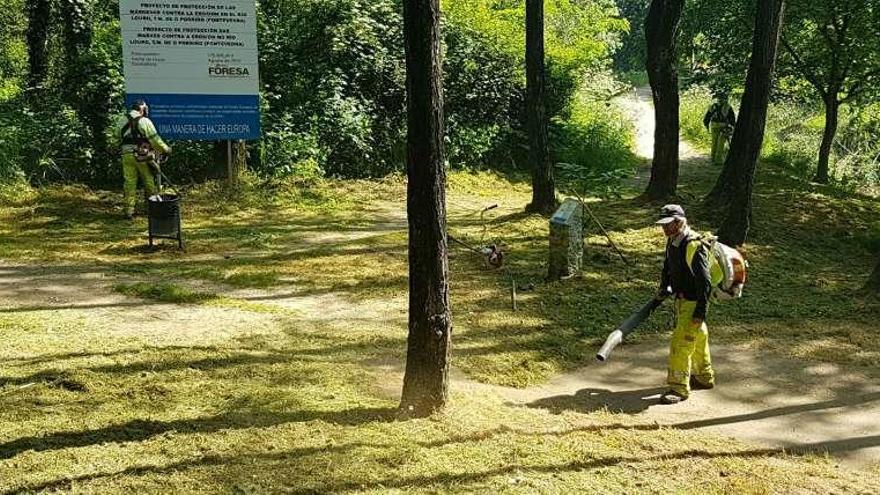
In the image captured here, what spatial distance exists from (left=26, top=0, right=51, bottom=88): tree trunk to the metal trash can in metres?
7.41

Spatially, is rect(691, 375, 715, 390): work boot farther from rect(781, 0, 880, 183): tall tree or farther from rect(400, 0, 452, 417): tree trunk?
rect(781, 0, 880, 183): tall tree

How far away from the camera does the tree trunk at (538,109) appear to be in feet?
44.4

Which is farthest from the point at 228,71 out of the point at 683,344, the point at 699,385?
the point at 699,385

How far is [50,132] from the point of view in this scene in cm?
1436

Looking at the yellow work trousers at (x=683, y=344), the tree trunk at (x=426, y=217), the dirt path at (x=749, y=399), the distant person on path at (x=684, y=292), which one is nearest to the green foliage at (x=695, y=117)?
the dirt path at (x=749, y=399)

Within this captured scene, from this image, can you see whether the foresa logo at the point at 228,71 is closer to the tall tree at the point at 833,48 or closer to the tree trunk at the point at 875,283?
the tree trunk at the point at 875,283

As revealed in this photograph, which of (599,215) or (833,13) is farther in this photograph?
(833,13)

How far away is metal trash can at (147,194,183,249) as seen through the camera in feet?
36.0

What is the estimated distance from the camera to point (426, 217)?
555cm

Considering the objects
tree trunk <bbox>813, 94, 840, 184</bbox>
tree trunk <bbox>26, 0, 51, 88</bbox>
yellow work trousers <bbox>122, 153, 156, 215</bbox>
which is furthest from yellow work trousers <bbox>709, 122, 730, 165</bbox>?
tree trunk <bbox>26, 0, 51, 88</bbox>

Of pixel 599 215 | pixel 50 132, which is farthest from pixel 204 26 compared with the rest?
pixel 599 215

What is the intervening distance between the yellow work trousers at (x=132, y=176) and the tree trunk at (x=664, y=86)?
31.3 feet

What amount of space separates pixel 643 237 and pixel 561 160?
7.03 metres

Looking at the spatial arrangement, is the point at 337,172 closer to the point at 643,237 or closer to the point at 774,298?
the point at 643,237
